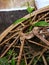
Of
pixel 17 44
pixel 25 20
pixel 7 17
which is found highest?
pixel 25 20

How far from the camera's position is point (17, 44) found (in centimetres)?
153

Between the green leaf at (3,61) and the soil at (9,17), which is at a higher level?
the green leaf at (3,61)

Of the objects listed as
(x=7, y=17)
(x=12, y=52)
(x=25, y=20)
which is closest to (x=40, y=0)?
(x=7, y=17)

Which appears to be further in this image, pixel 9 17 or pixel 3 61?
pixel 9 17

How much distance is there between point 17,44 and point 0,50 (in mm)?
177

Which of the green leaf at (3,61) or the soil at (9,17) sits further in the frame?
the soil at (9,17)

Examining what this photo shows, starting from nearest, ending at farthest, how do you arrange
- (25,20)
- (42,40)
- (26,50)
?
(42,40) → (26,50) → (25,20)

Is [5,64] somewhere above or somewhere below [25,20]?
below

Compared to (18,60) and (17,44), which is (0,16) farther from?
(18,60)

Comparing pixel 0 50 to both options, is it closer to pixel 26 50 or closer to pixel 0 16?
pixel 26 50

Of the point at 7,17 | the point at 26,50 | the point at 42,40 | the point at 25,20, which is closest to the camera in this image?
the point at 42,40

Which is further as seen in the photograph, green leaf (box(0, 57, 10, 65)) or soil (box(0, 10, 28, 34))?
soil (box(0, 10, 28, 34))

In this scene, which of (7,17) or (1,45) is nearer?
(1,45)

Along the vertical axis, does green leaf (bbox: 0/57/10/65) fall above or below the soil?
above
